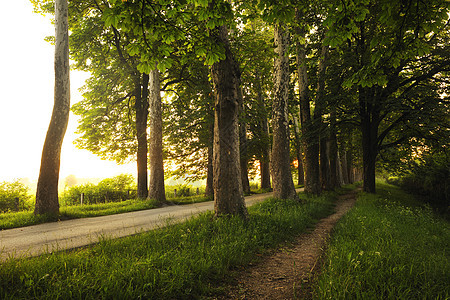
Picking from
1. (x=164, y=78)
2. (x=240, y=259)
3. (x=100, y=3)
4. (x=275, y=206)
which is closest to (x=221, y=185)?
(x=240, y=259)

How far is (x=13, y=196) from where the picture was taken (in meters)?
13.3

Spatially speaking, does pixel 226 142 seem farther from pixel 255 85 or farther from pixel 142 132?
pixel 255 85

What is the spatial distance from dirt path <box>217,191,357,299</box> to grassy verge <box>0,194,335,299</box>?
0.28 metres

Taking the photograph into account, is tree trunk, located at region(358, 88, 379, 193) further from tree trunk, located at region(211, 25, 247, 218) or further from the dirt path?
the dirt path

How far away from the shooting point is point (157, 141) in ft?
42.9

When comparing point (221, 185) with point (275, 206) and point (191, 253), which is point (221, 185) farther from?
point (275, 206)

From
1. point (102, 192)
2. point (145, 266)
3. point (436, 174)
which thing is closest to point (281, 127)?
point (145, 266)

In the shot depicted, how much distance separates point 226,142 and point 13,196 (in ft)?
49.5

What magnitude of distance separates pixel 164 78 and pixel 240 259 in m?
14.7

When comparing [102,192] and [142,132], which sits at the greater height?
[142,132]

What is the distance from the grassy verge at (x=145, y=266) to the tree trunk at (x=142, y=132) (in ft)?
33.4

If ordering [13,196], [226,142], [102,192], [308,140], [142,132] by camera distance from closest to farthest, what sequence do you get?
[226,142]
[308,140]
[13,196]
[142,132]
[102,192]

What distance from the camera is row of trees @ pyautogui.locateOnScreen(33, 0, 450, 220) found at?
165 inches

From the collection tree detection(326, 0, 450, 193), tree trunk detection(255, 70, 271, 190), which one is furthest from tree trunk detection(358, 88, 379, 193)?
tree trunk detection(255, 70, 271, 190)
